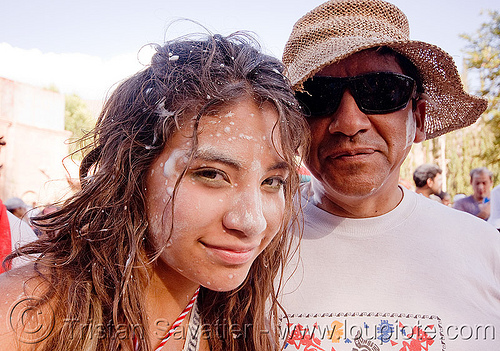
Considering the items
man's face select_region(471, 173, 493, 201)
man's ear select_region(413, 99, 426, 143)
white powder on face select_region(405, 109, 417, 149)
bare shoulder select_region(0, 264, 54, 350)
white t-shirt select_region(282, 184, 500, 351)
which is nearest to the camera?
bare shoulder select_region(0, 264, 54, 350)

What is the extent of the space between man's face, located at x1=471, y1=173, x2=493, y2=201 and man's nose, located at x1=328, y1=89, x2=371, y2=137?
16.7 ft

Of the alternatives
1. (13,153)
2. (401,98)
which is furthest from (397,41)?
(13,153)

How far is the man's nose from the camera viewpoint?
1.79 meters

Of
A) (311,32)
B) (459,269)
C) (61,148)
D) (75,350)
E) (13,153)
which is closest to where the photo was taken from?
(75,350)

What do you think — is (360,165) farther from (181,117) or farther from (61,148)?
(61,148)

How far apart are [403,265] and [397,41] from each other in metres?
0.97

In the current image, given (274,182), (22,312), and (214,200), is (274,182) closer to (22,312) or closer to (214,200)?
(214,200)

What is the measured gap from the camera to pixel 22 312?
3.96 ft

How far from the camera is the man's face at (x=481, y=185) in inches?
237

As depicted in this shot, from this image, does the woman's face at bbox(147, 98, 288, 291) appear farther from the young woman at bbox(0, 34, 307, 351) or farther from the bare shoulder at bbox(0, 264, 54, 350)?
the bare shoulder at bbox(0, 264, 54, 350)

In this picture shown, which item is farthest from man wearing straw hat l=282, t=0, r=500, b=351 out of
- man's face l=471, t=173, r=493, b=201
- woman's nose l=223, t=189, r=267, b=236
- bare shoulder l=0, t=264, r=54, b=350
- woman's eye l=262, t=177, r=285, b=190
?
man's face l=471, t=173, r=493, b=201

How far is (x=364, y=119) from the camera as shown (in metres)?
1.81

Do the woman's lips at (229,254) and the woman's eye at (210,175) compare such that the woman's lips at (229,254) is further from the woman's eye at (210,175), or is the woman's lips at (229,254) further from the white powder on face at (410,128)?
the white powder on face at (410,128)

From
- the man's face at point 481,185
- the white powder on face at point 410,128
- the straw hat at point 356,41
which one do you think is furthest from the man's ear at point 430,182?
the white powder on face at point 410,128
